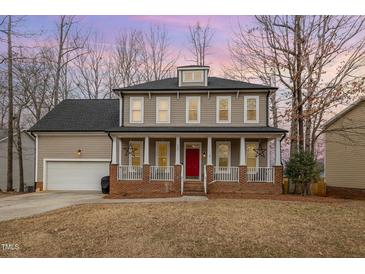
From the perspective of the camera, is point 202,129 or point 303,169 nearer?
point 303,169

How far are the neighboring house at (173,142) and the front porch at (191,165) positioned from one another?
0.13 ft

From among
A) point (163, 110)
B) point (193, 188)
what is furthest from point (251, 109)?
point (193, 188)

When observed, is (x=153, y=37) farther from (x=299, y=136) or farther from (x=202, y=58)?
(x=299, y=136)

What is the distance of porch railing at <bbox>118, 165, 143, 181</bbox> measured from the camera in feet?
42.5

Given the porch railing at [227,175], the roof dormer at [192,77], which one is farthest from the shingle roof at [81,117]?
the porch railing at [227,175]

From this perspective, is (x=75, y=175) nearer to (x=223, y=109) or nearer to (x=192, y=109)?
(x=192, y=109)

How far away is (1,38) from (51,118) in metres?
4.39

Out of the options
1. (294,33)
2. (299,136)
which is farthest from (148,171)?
(294,33)

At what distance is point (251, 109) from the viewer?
13.7m

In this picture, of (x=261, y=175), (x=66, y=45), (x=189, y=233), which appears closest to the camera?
(x=189, y=233)

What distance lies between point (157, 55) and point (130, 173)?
5.15 m

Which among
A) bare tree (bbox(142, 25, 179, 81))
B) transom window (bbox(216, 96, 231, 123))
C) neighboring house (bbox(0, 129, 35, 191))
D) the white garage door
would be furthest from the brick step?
neighboring house (bbox(0, 129, 35, 191))

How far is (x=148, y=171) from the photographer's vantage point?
1277 cm

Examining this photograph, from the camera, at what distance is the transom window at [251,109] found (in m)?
13.7
